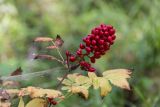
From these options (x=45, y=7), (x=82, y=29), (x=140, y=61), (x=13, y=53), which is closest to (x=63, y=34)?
(x=82, y=29)

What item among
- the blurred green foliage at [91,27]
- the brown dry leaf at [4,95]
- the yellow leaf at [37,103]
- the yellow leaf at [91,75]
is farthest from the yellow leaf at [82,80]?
the blurred green foliage at [91,27]

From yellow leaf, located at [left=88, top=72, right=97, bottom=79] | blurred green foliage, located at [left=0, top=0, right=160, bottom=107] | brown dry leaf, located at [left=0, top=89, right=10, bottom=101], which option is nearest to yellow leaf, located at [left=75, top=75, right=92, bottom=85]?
yellow leaf, located at [left=88, top=72, right=97, bottom=79]

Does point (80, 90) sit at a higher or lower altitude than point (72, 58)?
lower

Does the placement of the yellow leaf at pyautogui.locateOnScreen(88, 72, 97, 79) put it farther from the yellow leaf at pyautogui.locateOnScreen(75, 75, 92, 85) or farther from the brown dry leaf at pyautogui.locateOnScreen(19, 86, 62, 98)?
the brown dry leaf at pyautogui.locateOnScreen(19, 86, 62, 98)

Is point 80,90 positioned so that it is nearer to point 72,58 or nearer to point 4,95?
point 72,58

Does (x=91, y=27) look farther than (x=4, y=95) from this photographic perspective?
Yes

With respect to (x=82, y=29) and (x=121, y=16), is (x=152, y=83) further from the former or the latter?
(x=82, y=29)

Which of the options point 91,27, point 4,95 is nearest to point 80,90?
point 4,95

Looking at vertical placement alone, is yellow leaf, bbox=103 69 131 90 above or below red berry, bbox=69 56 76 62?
below
